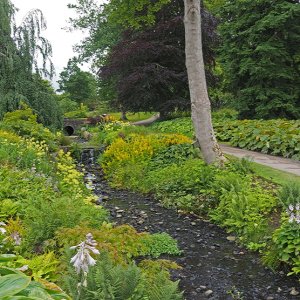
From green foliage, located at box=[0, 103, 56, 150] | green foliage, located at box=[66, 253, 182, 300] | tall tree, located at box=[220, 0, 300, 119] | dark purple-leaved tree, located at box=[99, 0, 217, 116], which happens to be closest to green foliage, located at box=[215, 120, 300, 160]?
tall tree, located at box=[220, 0, 300, 119]

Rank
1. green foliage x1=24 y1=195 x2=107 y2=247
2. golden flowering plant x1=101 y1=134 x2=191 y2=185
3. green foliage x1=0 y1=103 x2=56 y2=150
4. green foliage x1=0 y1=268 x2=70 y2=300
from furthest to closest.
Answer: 1. green foliage x1=0 y1=103 x2=56 y2=150
2. golden flowering plant x1=101 y1=134 x2=191 y2=185
3. green foliage x1=24 y1=195 x2=107 y2=247
4. green foliage x1=0 y1=268 x2=70 y2=300

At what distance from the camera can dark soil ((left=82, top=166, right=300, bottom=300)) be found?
4449 mm

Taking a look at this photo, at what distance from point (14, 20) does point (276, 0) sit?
1142cm

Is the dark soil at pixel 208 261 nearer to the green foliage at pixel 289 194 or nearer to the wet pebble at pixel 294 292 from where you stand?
the wet pebble at pixel 294 292

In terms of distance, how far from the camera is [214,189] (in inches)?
291

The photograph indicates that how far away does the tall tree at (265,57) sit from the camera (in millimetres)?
17312

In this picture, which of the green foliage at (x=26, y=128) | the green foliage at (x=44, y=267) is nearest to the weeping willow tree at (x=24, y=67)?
the green foliage at (x=26, y=128)

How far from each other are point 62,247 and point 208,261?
6.73 ft

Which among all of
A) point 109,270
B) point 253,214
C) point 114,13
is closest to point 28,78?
Answer: point 114,13

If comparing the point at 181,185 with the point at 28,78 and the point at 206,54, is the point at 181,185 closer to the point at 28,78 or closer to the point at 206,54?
the point at 28,78

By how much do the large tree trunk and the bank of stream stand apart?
1880 mm

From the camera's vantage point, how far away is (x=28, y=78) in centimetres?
1636

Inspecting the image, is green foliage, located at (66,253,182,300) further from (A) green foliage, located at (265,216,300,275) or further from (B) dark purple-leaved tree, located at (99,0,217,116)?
(B) dark purple-leaved tree, located at (99,0,217,116)

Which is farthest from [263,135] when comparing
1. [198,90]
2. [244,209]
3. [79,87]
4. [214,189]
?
[79,87]
